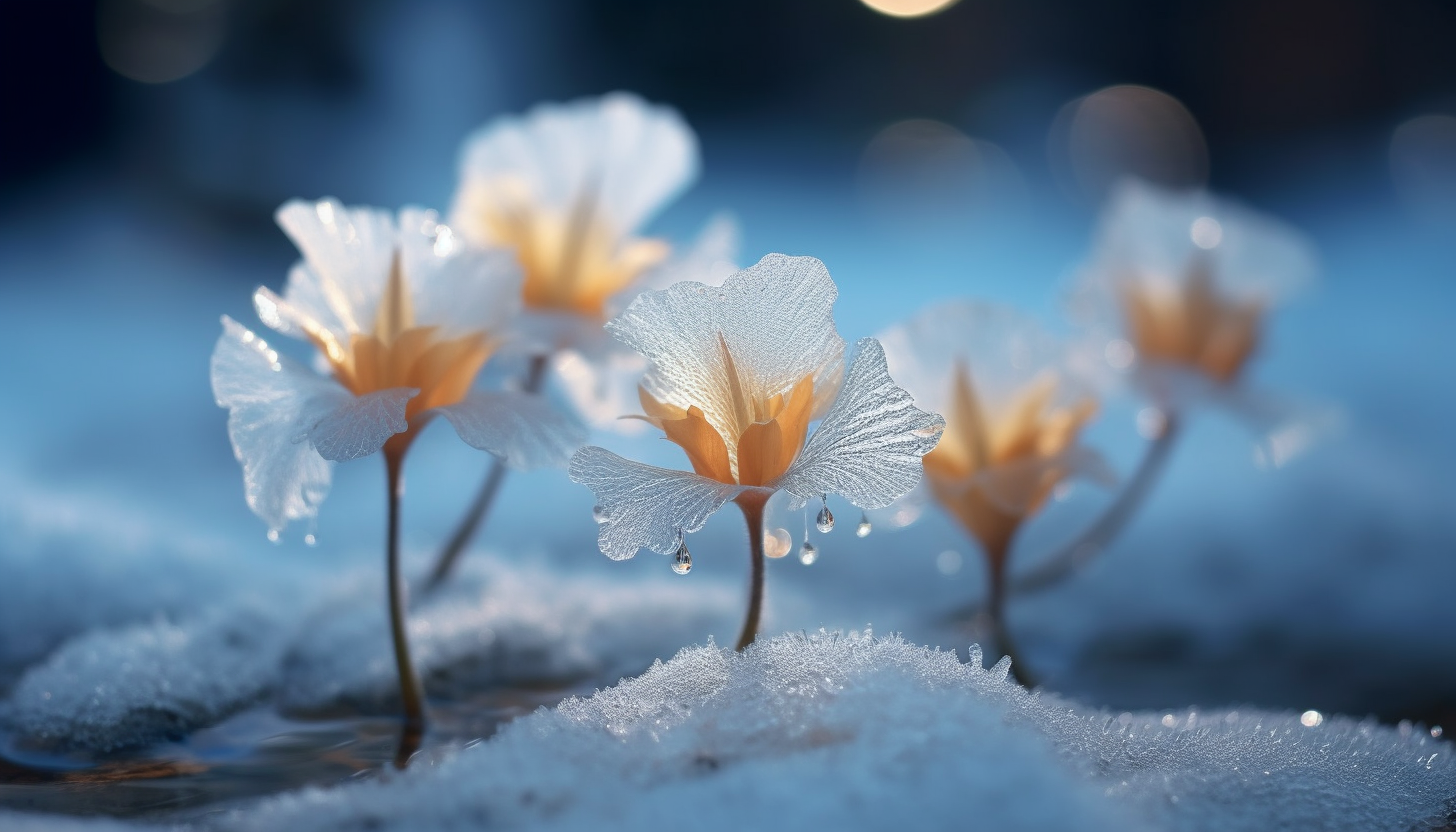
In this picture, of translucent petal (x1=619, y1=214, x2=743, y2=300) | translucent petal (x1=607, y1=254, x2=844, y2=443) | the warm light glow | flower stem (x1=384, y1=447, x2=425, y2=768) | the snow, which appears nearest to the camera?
the snow

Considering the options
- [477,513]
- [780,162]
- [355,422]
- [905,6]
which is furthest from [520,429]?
[780,162]

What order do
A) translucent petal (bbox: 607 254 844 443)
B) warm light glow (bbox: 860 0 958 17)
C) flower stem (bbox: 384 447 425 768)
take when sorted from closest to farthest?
1. translucent petal (bbox: 607 254 844 443)
2. flower stem (bbox: 384 447 425 768)
3. warm light glow (bbox: 860 0 958 17)

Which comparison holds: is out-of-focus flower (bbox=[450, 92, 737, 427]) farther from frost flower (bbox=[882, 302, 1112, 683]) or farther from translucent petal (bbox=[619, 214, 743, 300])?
frost flower (bbox=[882, 302, 1112, 683])

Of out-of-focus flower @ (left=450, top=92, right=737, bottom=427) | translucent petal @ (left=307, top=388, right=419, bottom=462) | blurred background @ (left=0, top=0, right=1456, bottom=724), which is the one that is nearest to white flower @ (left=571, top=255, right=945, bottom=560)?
translucent petal @ (left=307, top=388, right=419, bottom=462)

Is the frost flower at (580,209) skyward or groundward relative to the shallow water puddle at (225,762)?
skyward

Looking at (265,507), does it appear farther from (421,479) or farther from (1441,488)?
(1441,488)

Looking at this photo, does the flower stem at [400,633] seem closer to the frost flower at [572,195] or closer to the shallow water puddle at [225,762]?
the shallow water puddle at [225,762]

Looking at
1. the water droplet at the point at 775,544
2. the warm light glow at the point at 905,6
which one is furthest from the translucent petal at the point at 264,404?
the warm light glow at the point at 905,6

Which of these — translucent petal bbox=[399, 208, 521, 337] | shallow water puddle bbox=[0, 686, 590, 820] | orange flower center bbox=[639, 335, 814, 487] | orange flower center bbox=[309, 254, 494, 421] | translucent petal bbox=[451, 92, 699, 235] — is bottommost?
shallow water puddle bbox=[0, 686, 590, 820]
